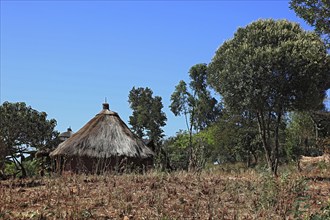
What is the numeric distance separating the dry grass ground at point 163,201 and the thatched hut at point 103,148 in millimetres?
11797

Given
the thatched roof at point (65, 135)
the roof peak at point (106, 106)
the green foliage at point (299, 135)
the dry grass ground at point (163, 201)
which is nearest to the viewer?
the dry grass ground at point (163, 201)

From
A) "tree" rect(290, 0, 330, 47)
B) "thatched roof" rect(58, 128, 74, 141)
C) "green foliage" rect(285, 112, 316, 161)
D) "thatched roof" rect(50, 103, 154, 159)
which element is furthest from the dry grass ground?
"thatched roof" rect(58, 128, 74, 141)

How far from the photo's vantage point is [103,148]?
21.2 m

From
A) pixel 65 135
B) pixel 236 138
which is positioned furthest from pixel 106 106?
pixel 65 135

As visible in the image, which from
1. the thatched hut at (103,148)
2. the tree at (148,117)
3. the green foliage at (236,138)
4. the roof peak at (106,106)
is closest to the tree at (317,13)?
the thatched hut at (103,148)

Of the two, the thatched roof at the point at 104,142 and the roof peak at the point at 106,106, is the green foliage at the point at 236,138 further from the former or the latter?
the thatched roof at the point at 104,142

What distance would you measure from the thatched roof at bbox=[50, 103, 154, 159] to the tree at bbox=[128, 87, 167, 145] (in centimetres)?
3567

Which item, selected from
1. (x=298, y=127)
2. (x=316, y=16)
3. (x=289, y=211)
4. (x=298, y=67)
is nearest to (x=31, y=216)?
(x=289, y=211)

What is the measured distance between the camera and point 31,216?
614 cm

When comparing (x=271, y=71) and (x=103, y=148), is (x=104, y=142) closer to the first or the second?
(x=103, y=148)

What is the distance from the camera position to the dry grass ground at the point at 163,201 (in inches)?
247

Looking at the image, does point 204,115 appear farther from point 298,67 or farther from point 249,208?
point 249,208

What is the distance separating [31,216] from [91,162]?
15.1 metres

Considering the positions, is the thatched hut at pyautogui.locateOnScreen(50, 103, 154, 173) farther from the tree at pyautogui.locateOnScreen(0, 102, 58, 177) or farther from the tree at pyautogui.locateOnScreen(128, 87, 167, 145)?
the tree at pyautogui.locateOnScreen(128, 87, 167, 145)
